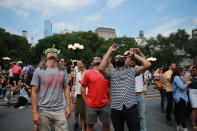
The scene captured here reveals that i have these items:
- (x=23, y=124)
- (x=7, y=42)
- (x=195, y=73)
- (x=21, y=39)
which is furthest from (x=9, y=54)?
(x=195, y=73)

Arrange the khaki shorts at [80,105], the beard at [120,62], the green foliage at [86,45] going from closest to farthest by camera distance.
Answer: the beard at [120,62], the khaki shorts at [80,105], the green foliage at [86,45]

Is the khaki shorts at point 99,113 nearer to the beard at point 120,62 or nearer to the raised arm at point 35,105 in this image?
the beard at point 120,62

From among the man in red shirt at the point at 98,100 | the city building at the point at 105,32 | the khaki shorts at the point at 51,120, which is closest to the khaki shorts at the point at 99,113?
the man in red shirt at the point at 98,100

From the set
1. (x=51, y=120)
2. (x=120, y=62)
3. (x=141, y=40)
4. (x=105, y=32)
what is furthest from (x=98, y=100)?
(x=105, y=32)

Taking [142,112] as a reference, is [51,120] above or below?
above

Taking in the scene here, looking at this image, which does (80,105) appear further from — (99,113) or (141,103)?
(141,103)

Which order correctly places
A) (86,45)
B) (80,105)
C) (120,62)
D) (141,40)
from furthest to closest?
(141,40) → (86,45) → (80,105) → (120,62)

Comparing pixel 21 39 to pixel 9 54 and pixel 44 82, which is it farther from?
pixel 44 82

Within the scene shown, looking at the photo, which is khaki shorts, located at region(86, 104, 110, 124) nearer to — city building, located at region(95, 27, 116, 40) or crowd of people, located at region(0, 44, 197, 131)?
crowd of people, located at region(0, 44, 197, 131)

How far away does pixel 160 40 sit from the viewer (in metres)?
60.5

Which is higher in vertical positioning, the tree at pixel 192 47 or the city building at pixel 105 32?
Answer: the city building at pixel 105 32

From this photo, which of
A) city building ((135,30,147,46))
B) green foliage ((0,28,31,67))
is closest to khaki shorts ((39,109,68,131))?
green foliage ((0,28,31,67))

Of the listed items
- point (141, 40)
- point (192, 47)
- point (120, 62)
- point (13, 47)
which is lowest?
point (120, 62)

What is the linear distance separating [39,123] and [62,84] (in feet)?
2.28
